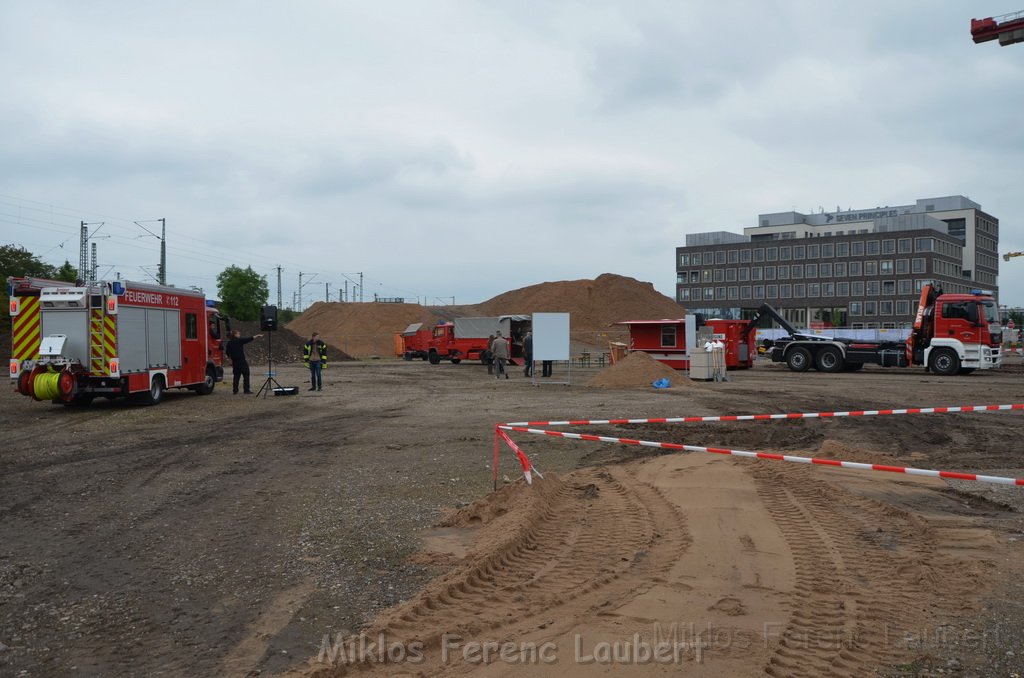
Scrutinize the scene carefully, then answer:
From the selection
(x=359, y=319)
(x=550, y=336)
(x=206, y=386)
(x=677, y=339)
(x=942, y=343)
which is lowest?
(x=206, y=386)

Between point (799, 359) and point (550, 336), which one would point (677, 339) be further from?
point (550, 336)

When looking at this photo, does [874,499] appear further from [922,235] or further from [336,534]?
[922,235]

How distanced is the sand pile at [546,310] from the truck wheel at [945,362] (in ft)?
155

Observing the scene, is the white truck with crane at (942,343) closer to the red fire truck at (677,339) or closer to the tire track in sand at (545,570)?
the red fire truck at (677,339)

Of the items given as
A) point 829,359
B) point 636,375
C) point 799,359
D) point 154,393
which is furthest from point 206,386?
point 829,359

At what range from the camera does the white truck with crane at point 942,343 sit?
94.0 ft

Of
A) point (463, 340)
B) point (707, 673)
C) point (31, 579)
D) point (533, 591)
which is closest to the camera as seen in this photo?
point (707, 673)

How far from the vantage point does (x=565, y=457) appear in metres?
11.0

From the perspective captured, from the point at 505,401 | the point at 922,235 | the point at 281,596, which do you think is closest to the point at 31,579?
the point at 281,596

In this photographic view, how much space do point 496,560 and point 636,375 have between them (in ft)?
63.6

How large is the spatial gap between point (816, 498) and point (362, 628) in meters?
5.17

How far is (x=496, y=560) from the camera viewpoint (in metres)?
5.77

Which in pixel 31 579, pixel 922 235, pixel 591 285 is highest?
pixel 922 235

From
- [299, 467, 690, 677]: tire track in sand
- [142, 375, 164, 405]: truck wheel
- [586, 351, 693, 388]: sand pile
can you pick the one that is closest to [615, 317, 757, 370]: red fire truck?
[586, 351, 693, 388]: sand pile
